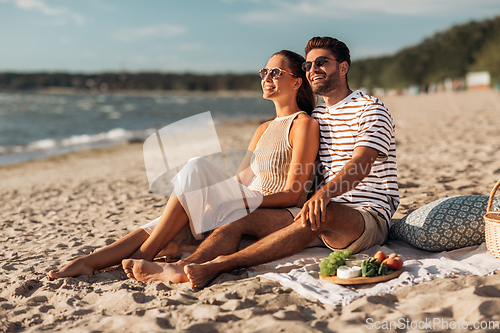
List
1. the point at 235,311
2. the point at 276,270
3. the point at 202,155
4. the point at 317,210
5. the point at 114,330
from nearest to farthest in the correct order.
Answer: the point at 114,330 < the point at 235,311 < the point at 317,210 < the point at 276,270 < the point at 202,155

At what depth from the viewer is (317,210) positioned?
2547mm

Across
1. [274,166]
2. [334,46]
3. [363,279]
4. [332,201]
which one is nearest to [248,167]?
[274,166]

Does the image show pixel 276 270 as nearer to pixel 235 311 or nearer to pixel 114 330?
pixel 235 311

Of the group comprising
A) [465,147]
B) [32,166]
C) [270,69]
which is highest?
[270,69]

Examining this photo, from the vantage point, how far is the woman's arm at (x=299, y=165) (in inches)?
120

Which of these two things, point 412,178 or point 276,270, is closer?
point 276,270

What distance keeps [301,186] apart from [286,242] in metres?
0.45

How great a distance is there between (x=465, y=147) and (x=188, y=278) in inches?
279

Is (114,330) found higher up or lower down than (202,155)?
lower down

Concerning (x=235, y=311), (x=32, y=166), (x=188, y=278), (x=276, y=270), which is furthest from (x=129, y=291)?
(x=32, y=166)

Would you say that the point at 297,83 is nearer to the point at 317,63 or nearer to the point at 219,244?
the point at 317,63

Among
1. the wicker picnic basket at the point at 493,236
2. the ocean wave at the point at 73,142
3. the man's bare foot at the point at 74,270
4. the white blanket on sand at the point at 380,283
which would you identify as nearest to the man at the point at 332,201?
the white blanket on sand at the point at 380,283

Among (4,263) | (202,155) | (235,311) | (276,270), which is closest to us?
(235,311)

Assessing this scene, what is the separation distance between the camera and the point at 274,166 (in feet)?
10.7
